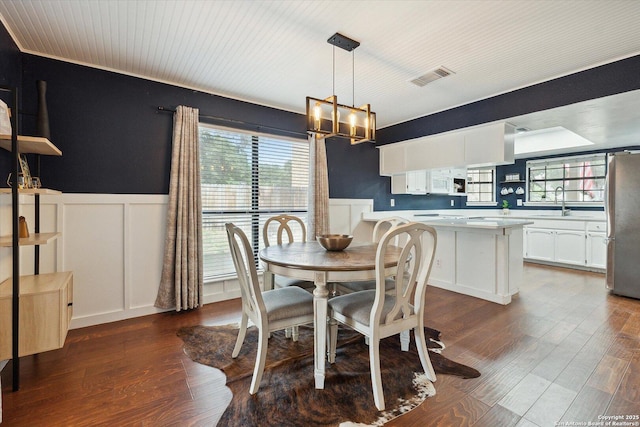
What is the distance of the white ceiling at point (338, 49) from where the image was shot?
6.59 feet

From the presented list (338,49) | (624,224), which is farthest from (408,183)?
(338,49)

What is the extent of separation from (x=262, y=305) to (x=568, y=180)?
6.61m

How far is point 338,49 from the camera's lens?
8.27ft

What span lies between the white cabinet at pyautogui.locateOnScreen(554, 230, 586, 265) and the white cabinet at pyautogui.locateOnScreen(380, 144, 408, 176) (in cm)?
308

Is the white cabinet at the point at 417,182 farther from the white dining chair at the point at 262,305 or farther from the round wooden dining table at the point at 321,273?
the white dining chair at the point at 262,305

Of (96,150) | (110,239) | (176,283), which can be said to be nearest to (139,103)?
(96,150)

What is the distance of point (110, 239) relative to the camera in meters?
2.92

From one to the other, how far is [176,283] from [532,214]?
6.39 metres

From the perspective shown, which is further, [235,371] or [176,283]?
[176,283]

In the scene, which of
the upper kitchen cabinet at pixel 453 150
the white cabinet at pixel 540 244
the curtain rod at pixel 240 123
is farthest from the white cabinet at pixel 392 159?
the white cabinet at pixel 540 244

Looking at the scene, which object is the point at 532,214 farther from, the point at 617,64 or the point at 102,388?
the point at 102,388

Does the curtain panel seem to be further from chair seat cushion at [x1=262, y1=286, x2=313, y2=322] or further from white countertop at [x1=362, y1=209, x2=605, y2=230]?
white countertop at [x1=362, y1=209, x2=605, y2=230]

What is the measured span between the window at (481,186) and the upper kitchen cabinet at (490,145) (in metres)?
3.38

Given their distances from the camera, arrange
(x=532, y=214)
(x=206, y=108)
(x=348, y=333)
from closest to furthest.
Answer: (x=348, y=333) → (x=206, y=108) → (x=532, y=214)
